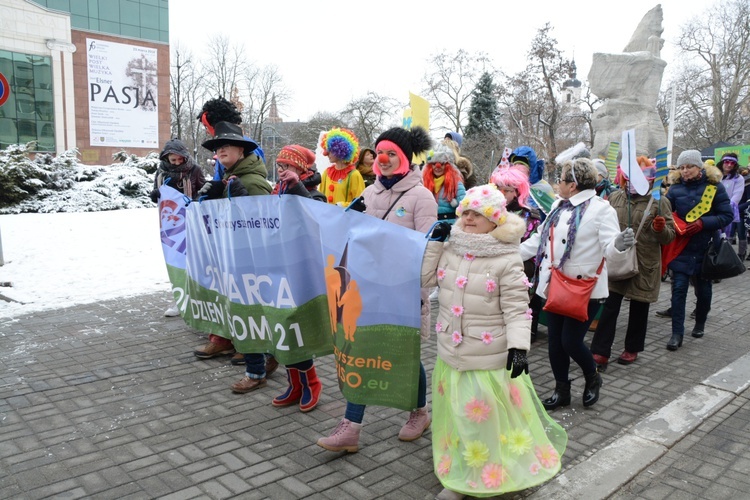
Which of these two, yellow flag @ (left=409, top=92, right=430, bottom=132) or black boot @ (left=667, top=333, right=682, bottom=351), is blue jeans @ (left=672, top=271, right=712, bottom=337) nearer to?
black boot @ (left=667, top=333, right=682, bottom=351)

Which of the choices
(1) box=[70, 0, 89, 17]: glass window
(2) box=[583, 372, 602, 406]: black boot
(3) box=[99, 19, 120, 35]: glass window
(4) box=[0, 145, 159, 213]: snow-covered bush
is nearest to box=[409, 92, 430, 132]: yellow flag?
(2) box=[583, 372, 602, 406]: black boot

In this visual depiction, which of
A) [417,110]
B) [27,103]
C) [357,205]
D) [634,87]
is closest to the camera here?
[357,205]

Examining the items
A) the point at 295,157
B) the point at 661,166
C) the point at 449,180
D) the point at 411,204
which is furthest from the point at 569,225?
the point at 449,180

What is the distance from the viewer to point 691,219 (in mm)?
6465

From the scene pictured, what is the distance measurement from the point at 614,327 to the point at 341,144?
11.8 ft

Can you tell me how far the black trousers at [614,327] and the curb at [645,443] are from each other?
0.73 m

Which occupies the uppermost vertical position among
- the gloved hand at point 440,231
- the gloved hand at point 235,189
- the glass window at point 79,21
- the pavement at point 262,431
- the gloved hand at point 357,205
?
the glass window at point 79,21

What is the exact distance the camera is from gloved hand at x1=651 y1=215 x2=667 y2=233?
5348 mm

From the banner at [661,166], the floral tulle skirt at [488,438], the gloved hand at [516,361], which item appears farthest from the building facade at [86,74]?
the gloved hand at [516,361]

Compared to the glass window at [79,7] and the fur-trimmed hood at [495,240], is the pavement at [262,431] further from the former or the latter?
the glass window at [79,7]

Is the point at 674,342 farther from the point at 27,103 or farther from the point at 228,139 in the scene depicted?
the point at 27,103

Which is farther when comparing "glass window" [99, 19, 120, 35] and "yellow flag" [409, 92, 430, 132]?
"glass window" [99, 19, 120, 35]

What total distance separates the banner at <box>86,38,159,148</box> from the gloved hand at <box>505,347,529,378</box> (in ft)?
154

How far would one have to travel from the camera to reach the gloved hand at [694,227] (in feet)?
20.9
